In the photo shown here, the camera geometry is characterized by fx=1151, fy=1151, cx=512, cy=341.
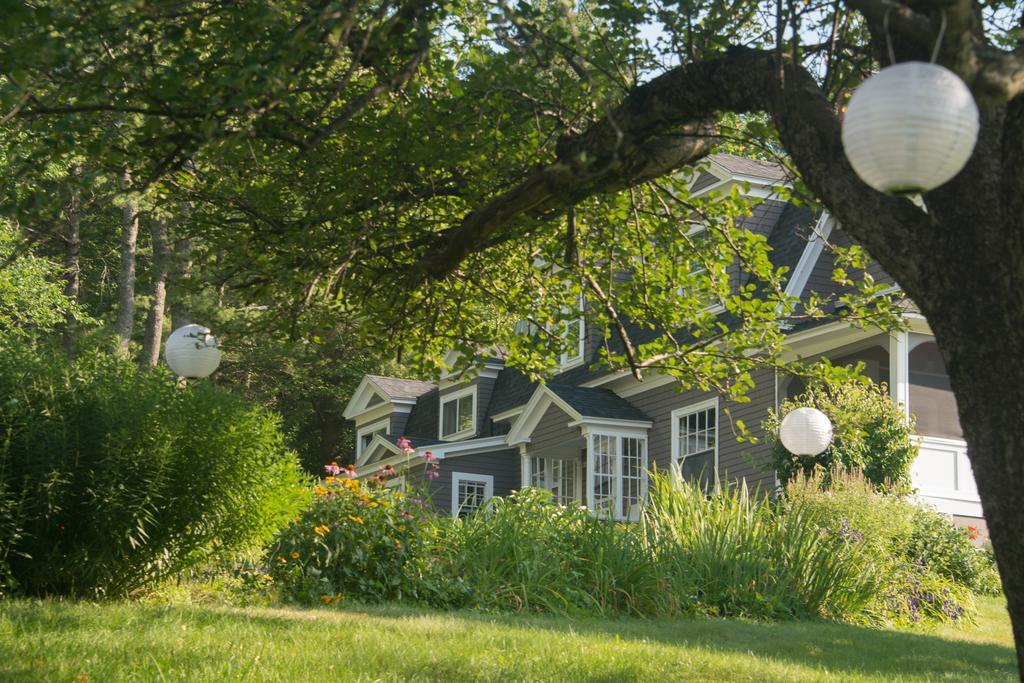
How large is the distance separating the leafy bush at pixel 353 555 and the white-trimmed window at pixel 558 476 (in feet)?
45.7

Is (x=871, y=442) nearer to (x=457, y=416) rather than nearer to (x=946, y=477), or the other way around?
(x=946, y=477)

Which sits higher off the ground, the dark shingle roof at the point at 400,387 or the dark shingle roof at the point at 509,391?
the dark shingle roof at the point at 400,387

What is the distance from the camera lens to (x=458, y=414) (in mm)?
28062

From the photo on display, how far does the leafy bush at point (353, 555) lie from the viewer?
9391 millimetres

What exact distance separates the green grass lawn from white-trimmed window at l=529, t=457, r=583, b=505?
14822 mm

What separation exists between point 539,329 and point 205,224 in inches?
108

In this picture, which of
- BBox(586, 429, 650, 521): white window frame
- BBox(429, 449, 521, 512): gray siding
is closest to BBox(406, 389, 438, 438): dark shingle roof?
BBox(429, 449, 521, 512): gray siding

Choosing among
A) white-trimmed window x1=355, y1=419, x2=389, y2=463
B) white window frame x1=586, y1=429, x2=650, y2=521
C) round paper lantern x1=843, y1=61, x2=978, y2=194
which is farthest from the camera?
white-trimmed window x1=355, y1=419, x2=389, y2=463

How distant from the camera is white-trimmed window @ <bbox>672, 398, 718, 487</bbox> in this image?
19672mm

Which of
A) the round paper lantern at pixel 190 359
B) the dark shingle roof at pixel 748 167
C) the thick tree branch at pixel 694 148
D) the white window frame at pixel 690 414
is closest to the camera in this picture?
the thick tree branch at pixel 694 148

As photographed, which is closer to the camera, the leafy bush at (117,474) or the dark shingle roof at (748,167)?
the leafy bush at (117,474)

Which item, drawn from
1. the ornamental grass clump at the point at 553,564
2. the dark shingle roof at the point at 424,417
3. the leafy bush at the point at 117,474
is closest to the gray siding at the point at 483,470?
the dark shingle roof at the point at 424,417

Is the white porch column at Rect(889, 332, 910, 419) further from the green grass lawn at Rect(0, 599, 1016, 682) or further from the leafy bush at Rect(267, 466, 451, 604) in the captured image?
the leafy bush at Rect(267, 466, 451, 604)

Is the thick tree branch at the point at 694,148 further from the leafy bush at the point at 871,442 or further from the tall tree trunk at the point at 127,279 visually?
the tall tree trunk at the point at 127,279
